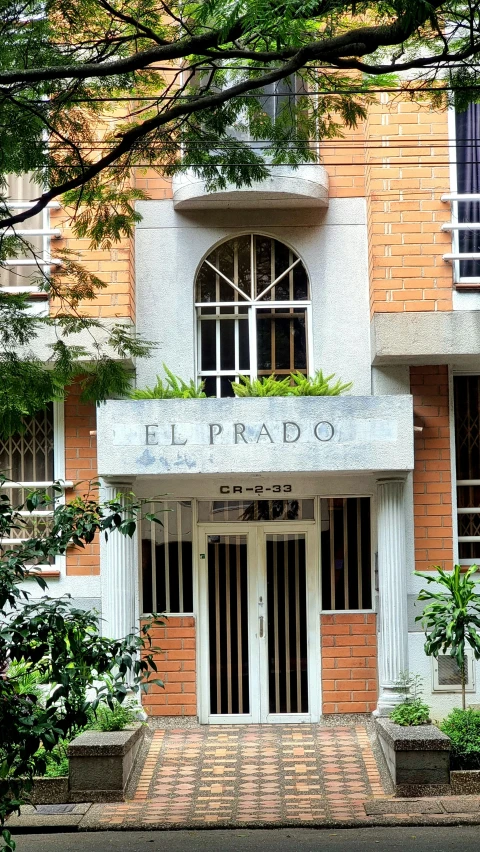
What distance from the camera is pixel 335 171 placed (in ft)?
46.1

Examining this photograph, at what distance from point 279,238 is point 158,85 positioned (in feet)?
14.2

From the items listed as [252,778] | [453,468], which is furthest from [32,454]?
[453,468]

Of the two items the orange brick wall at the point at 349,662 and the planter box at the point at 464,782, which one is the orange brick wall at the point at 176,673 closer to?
the orange brick wall at the point at 349,662

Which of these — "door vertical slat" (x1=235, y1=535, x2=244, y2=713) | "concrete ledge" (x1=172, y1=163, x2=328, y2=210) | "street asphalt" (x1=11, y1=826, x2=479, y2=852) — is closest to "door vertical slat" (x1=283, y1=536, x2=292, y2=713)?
"door vertical slat" (x1=235, y1=535, x2=244, y2=713)

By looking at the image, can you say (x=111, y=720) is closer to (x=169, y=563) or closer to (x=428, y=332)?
(x=169, y=563)

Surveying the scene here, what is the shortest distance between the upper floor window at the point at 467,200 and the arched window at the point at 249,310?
2.02 meters

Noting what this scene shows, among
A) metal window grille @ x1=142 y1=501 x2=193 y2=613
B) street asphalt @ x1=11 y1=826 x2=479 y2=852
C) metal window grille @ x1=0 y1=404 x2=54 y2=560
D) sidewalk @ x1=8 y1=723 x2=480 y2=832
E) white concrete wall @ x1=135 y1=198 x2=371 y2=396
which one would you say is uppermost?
white concrete wall @ x1=135 y1=198 x2=371 y2=396

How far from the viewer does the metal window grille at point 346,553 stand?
13.9 meters

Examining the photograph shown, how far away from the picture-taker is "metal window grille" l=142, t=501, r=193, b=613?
45.7 feet

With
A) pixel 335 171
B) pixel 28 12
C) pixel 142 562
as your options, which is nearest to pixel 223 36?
pixel 28 12

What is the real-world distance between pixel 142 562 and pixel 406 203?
5.44 metres

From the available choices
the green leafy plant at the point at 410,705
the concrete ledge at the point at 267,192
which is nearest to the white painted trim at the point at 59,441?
the concrete ledge at the point at 267,192

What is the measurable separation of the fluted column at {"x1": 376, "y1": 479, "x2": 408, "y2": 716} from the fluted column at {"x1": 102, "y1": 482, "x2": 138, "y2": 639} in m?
2.92

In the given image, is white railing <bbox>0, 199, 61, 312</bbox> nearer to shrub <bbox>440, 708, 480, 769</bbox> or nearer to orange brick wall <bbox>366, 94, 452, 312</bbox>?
orange brick wall <bbox>366, 94, 452, 312</bbox>
